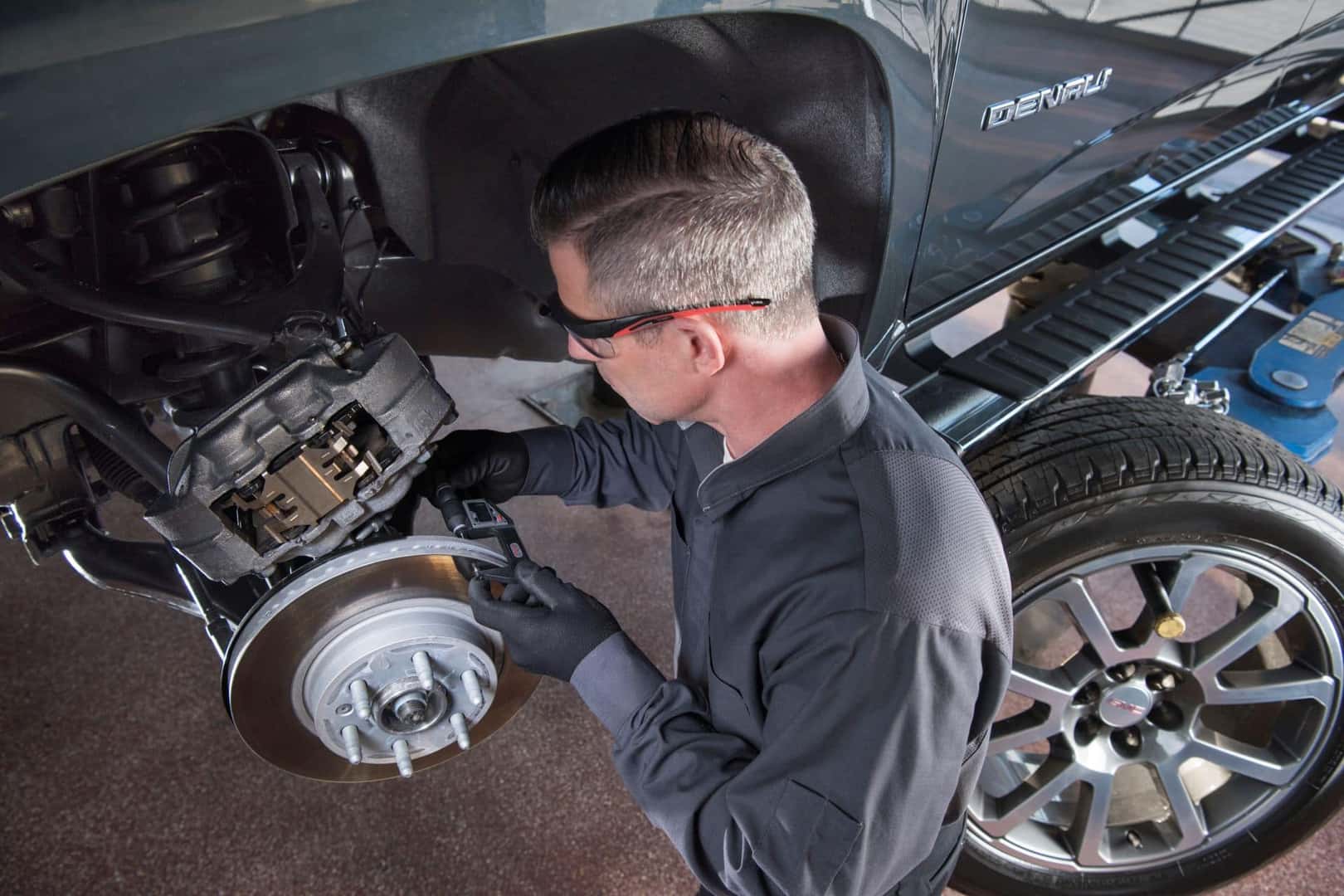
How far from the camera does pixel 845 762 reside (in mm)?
829

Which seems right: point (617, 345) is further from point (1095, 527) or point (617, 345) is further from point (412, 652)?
point (1095, 527)

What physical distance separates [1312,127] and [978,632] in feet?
9.95

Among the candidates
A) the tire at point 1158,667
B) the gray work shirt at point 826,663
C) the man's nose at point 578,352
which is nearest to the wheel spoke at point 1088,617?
the tire at point 1158,667

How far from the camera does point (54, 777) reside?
1.61m

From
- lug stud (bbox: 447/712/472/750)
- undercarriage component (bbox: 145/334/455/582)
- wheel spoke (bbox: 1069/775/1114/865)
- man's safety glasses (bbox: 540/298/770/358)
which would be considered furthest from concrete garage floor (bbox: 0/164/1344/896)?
man's safety glasses (bbox: 540/298/770/358)

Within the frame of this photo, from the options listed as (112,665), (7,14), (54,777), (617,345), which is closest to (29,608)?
(112,665)

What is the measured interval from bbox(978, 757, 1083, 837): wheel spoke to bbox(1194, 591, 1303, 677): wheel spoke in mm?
247

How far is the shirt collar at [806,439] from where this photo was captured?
95 cm

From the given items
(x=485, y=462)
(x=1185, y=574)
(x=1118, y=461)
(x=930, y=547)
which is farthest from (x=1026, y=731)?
(x=485, y=462)

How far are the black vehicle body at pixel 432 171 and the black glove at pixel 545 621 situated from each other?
180 millimetres

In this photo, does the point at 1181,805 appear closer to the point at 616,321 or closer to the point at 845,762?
the point at 845,762

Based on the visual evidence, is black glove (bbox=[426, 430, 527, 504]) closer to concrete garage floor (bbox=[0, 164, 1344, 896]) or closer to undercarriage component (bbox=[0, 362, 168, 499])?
Result: undercarriage component (bbox=[0, 362, 168, 499])

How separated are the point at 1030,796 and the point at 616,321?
1.04 meters

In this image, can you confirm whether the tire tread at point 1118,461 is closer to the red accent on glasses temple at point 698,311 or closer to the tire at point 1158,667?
the tire at point 1158,667
